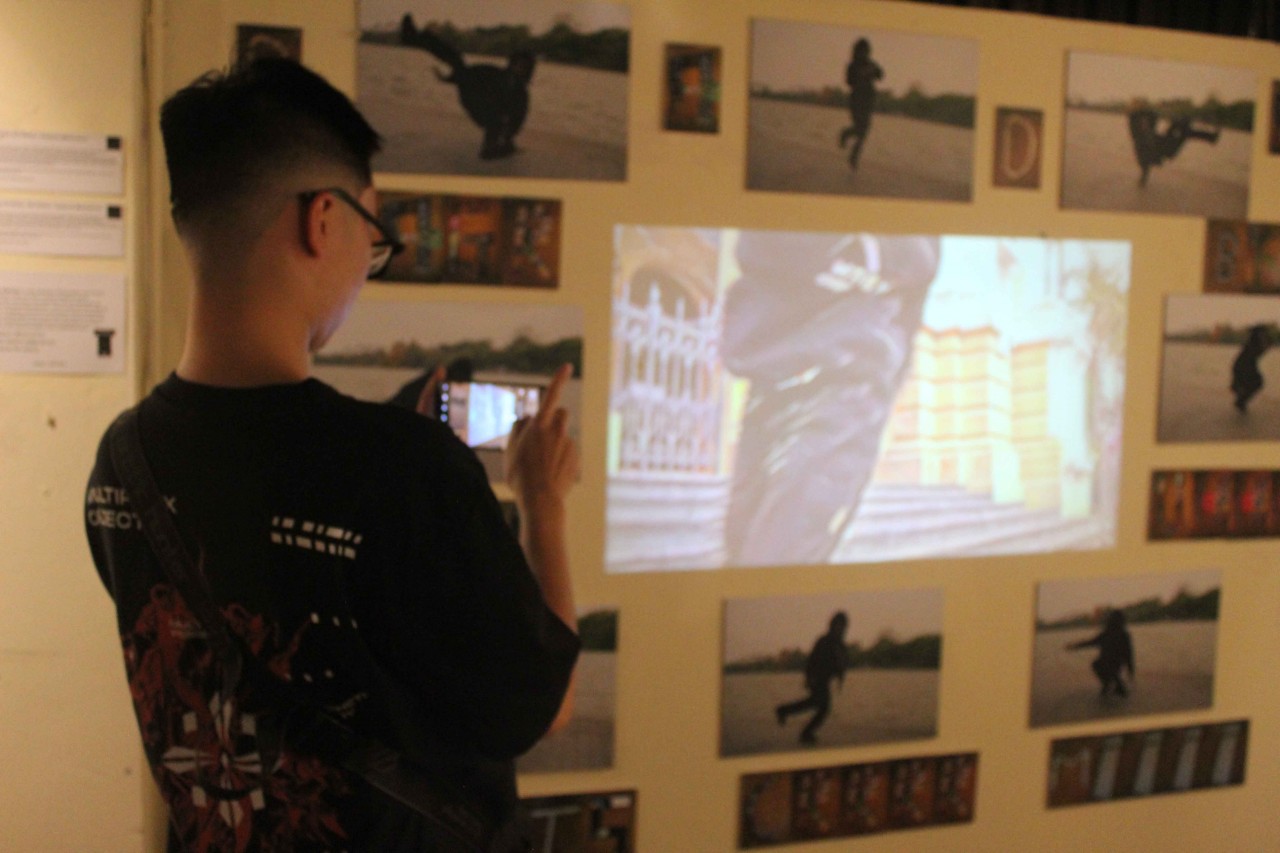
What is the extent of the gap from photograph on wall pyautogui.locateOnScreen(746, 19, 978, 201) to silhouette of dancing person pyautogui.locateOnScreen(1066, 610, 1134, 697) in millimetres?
1062

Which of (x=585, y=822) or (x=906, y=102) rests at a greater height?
(x=906, y=102)

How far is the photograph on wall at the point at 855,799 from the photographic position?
7.52 feet

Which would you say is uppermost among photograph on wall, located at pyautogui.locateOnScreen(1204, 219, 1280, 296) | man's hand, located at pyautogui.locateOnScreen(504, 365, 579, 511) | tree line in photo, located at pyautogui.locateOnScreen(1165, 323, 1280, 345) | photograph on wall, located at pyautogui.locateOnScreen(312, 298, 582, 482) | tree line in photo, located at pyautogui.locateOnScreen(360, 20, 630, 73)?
tree line in photo, located at pyautogui.locateOnScreen(360, 20, 630, 73)

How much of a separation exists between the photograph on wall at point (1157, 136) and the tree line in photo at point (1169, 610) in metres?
0.90

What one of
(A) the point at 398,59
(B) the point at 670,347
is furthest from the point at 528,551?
(A) the point at 398,59

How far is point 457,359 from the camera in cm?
204

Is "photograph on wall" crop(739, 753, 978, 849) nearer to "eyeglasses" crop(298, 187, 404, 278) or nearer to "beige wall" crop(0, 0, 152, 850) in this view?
"beige wall" crop(0, 0, 152, 850)

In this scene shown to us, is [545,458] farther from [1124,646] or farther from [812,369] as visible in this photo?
[1124,646]

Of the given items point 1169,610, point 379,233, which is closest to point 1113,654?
point 1169,610

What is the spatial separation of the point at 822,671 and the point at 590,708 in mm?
519

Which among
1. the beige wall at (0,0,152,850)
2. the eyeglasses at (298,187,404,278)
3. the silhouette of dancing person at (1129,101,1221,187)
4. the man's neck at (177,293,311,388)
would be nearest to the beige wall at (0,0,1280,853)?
the beige wall at (0,0,152,850)

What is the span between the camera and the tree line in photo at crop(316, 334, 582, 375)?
201 centimetres

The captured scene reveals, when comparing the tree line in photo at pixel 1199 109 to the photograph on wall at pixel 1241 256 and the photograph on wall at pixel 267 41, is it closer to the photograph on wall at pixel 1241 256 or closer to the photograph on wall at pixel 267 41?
the photograph on wall at pixel 1241 256

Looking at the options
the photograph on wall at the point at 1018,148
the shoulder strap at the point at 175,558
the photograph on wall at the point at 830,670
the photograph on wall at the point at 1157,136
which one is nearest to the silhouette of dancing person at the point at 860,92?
the photograph on wall at the point at 1018,148
